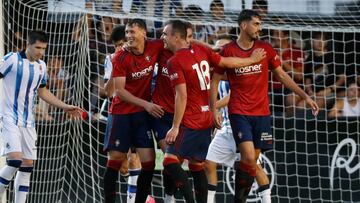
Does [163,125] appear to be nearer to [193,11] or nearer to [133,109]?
[133,109]

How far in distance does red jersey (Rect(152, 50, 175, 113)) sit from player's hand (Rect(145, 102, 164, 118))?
307 mm

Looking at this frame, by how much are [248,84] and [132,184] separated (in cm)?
178

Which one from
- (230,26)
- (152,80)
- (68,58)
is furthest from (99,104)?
(152,80)

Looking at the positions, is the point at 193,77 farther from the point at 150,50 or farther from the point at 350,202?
the point at 350,202

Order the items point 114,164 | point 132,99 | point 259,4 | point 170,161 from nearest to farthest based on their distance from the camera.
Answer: point 170,161 < point 132,99 < point 114,164 < point 259,4

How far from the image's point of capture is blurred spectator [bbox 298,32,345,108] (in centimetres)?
1292

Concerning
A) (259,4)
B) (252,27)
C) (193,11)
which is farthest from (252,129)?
(259,4)

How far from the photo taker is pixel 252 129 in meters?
9.67

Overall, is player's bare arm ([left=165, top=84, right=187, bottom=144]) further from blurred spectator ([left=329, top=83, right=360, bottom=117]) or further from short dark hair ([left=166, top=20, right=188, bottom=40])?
blurred spectator ([left=329, top=83, right=360, bottom=117])

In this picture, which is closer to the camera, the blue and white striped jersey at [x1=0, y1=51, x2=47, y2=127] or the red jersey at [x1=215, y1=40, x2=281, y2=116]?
the red jersey at [x1=215, y1=40, x2=281, y2=116]

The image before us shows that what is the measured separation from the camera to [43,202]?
40.3 ft

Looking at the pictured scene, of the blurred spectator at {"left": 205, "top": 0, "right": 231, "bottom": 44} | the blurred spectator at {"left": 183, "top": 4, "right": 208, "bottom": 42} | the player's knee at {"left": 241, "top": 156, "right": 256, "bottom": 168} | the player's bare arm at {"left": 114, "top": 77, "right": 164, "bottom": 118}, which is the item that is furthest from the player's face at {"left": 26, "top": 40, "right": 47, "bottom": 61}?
the blurred spectator at {"left": 205, "top": 0, "right": 231, "bottom": 44}

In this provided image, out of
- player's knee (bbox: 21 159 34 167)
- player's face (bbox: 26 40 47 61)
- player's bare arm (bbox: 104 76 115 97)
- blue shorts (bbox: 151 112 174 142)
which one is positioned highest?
player's face (bbox: 26 40 47 61)

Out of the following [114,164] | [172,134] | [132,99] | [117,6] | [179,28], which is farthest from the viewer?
[117,6]
